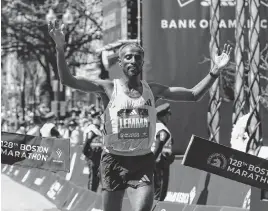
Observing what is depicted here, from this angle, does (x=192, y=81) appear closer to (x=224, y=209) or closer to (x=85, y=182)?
(x=85, y=182)

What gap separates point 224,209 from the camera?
340 inches

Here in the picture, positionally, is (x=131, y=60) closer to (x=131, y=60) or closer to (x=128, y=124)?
(x=131, y=60)

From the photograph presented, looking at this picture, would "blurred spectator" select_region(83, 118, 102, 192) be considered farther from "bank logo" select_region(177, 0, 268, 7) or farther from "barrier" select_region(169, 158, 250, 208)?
"bank logo" select_region(177, 0, 268, 7)

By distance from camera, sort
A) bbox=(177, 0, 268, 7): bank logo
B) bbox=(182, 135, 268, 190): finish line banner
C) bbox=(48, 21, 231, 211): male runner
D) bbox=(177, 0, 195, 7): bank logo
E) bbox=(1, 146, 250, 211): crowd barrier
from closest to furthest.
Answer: bbox=(48, 21, 231, 211): male runner
bbox=(182, 135, 268, 190): finish line banner
bbox=(1, 146, 250, 211): crowd barrier
bbox=(177, 0, 268, 7): bank logo
bbox=(177, 0, 195, 7): bank logo

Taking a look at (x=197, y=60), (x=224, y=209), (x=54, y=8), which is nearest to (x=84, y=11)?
(x=54, y=8)

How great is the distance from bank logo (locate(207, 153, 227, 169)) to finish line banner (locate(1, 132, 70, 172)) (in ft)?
12.3

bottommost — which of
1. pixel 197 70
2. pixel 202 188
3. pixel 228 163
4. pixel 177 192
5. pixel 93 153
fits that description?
pixel 177 192

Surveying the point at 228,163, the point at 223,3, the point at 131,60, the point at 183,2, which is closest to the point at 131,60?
the point at 131,60

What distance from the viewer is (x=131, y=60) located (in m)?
7.18

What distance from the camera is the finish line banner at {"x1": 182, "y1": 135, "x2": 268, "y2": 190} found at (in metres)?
7.95

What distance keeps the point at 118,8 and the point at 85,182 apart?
5.48 meters

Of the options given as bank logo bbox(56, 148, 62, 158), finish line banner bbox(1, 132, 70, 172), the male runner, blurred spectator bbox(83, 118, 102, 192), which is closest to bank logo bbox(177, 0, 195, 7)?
blurred spectator bbox(83, 118, 102, 192)

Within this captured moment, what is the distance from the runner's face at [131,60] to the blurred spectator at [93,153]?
25.7 feet

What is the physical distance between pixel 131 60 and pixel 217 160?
148cm
